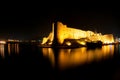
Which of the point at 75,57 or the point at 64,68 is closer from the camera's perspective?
the point at 64,68

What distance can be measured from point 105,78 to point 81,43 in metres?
21.6

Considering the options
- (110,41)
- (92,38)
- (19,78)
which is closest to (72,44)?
(92,38)

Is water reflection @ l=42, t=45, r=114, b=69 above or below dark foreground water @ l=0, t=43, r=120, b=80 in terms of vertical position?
above

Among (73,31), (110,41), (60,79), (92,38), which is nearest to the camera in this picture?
(60,79)

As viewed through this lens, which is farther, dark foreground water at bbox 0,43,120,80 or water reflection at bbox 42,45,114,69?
water reflection at bbox 42,45,114,69

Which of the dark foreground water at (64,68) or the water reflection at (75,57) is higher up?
the water reflection at (75,57)

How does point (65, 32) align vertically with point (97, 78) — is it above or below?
above

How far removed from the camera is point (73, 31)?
98.8 ft

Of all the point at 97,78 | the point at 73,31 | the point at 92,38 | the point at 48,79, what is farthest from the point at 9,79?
the point at 92,38

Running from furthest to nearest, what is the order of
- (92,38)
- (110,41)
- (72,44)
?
(110,41) → (92,38) → (72,44)

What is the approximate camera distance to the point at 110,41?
3831 cm

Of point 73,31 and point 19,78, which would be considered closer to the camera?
point 19,78

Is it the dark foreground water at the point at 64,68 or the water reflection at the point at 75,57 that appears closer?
the dark foreground water at the point at 64,68

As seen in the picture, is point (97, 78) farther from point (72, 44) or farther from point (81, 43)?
point (81, 43)
